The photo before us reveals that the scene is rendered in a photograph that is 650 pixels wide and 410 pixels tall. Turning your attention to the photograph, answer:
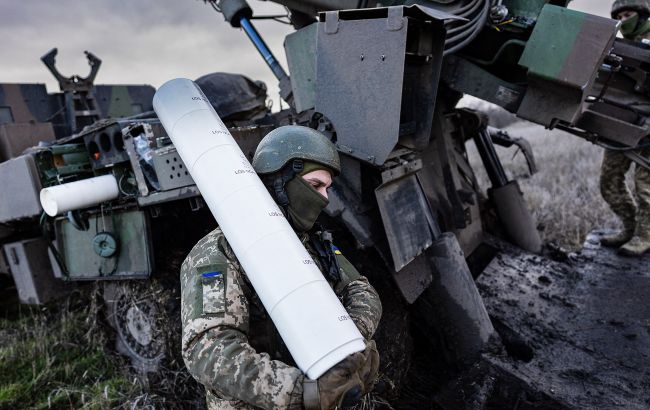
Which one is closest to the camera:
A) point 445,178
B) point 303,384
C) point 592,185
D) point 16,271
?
point 303,384

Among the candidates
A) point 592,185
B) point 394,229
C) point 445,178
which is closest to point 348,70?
point 394,229

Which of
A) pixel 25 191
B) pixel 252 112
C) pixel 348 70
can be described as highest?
pixel 348 70

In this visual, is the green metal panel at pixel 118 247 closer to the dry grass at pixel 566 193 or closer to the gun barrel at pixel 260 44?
the gun barrel at pixel 260 44

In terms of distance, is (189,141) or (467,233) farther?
(467,233)

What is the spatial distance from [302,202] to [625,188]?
441 cm

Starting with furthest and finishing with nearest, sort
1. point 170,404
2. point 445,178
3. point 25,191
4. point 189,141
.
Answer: point 445,178
point 25,191
point 170,404
point 189,141

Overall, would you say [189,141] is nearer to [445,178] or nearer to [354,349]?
[354,349]

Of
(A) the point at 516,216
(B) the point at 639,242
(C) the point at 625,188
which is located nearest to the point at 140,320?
(A) the point at 516,216

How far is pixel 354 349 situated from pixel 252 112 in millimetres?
3239

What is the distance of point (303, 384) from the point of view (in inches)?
57.8

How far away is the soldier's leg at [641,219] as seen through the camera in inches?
184

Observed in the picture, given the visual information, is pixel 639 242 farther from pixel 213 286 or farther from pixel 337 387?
pixel 213 286

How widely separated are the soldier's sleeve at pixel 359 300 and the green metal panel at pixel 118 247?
1.71 metres

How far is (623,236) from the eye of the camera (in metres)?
4.98
